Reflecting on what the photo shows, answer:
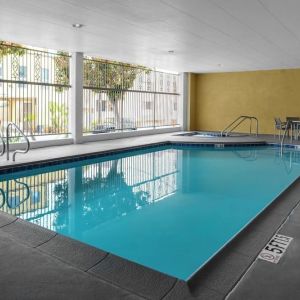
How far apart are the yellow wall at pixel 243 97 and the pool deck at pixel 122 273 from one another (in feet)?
36.8

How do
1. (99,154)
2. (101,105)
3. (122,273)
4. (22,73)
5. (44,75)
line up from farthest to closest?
(101,105)
(44,75)
(22,73)
(99,154)
(122,273)

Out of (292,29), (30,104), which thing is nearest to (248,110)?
(292,29)

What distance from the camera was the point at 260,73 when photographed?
44.5 feet

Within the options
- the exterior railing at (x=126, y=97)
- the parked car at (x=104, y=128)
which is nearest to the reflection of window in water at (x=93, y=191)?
the parked car at (x=104, y=128)

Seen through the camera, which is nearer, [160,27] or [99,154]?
[160,27]

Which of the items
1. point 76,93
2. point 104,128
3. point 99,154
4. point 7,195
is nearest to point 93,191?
point 7,195

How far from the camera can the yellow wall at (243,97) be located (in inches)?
517

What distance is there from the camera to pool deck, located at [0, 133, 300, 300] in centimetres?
201

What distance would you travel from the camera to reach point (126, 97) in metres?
12.4

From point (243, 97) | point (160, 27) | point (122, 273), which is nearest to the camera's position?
point (122, 273)

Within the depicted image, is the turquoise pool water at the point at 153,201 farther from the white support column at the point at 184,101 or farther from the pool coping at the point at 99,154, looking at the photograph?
the white support column at the point at 184,101

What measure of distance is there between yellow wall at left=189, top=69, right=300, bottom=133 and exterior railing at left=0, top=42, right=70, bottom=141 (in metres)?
6.76

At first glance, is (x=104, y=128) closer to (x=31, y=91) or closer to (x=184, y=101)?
(x=31, y=91)

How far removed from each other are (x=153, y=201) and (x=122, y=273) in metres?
2.53
